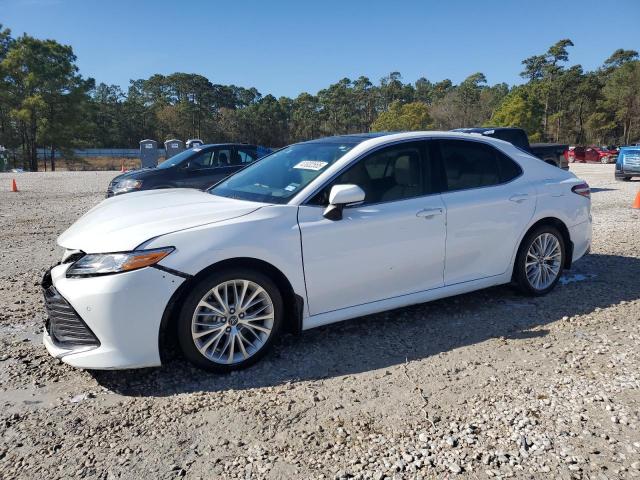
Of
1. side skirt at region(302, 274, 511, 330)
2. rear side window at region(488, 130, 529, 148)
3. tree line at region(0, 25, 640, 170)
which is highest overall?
tree line at region(0, 25, 640, 170)

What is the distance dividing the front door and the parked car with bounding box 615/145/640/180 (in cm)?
1711

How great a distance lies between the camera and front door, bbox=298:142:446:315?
3.63m

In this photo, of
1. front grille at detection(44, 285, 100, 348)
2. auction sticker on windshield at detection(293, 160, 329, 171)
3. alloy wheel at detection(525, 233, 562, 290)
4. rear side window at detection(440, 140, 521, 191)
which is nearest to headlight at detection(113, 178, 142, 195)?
auction sticker on windshield at detection(293, 160, 329, 171)

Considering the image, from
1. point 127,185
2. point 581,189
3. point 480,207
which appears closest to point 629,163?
point 581,189

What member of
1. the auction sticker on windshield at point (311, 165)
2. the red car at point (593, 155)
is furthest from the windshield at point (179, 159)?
the red car at point (593, 155)

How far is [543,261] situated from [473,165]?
4.09ft

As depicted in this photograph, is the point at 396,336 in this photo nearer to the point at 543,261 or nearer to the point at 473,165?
the point at 473,165

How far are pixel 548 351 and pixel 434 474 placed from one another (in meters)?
1.81

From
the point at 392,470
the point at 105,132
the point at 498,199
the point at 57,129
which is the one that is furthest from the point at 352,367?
the point at 105,132

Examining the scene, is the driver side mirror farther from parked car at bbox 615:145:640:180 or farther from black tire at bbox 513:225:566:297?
parked car at bbox 615:145:640:180

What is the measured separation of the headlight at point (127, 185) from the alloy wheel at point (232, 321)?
290 inches

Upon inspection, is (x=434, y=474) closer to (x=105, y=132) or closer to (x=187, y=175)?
(x=187, y=175)

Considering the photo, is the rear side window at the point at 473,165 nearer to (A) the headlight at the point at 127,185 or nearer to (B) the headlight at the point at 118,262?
(B) the headlight at the point at 118,262

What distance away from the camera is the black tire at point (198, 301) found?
3223mm
